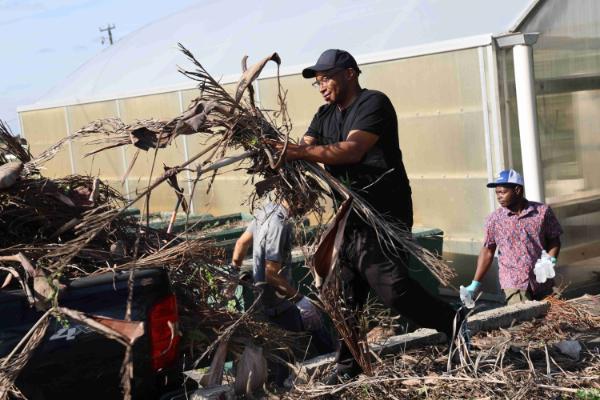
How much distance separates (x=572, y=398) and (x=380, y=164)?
5.07 ft

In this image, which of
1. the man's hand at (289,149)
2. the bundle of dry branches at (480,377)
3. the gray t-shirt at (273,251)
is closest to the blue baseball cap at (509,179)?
the bundle of dry branches at (480,377)

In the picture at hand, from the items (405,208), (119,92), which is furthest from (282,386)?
(119,92)

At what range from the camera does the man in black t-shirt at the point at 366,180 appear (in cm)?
462

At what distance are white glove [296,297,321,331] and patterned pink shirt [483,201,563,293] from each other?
166cm

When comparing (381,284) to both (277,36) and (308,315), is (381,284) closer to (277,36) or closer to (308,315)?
(308,315)

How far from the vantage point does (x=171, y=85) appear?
1287 centimetres

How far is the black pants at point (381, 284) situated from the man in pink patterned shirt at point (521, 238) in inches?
71.6

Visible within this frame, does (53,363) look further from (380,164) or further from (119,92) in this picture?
(119,92)

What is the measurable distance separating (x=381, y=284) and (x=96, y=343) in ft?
5.08

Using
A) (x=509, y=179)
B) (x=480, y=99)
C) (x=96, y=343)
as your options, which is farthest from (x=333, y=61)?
→ (x=480, y=99)

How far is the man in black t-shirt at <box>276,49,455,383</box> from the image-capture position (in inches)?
182

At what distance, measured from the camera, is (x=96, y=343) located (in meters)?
3.85

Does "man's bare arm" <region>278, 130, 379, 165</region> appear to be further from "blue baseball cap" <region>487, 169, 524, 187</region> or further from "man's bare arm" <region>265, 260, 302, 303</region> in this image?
"blue baseball cap" <region>487, 169, 524, 187</region>

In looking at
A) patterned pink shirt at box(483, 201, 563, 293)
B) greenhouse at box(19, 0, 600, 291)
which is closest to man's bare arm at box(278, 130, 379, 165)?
patterned pink shirt at box(483, 201, 563, 293)
